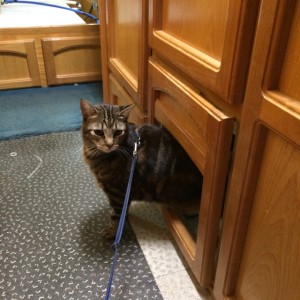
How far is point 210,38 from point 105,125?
0.46 meters

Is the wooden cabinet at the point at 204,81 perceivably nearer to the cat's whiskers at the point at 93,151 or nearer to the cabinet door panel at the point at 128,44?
the cabinet door panel at the point at 128,44

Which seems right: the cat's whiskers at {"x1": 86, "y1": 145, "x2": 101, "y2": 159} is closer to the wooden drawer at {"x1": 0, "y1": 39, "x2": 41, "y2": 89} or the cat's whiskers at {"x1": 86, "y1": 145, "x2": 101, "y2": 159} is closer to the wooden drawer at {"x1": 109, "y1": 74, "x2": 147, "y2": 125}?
the wooden drawer at {"x1": 109, "y1": 74, "x2": 147, "y2": 125}

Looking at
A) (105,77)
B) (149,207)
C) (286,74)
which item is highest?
(286,74)

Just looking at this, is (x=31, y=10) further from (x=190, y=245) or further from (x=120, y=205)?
(x=190, y=245)

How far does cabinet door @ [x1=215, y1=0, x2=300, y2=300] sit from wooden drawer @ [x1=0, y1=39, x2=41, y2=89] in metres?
1.98

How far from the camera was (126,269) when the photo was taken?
1060 mm

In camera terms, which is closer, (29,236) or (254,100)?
(254,100)

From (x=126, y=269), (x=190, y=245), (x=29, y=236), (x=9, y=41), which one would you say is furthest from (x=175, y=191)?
(x=9, y=41)

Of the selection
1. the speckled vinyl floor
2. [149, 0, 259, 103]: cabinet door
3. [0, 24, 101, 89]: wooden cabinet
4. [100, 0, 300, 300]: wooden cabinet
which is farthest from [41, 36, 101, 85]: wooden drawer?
[149, 0, 259, 103]: cabinet door

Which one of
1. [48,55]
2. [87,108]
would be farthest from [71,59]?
[87,108]

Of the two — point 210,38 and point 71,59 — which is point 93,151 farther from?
point 71,59

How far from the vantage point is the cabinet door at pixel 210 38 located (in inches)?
22.5

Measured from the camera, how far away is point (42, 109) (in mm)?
2082

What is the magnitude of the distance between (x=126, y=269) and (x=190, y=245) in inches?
9.1
